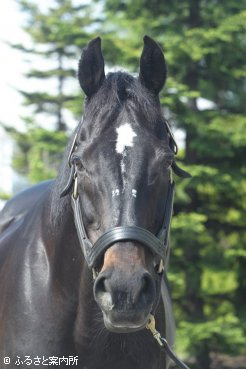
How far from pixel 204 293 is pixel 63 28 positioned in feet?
14.8

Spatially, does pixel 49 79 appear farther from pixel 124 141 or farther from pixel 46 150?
pixel 124 141

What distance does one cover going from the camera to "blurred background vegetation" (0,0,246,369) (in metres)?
9.13

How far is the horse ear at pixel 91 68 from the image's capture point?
279 centimetres

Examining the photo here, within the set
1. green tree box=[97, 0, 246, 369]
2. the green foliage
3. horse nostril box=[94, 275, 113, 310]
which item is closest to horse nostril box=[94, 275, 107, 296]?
horse nostril box=[94, 275, 113, 310]

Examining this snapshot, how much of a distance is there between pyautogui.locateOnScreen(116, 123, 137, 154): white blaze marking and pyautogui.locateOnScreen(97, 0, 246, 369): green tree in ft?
20.9

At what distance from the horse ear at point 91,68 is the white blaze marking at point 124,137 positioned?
0.31 metres

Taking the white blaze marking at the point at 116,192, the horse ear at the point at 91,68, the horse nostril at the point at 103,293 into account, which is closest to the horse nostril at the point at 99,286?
the horse nostril at the point at 103,293

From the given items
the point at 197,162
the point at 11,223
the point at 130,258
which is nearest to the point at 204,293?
the point at 197,162

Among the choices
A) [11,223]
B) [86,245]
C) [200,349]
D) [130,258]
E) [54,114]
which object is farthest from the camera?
[54,114]

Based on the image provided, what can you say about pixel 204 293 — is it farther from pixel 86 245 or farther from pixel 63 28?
pixel 86 245

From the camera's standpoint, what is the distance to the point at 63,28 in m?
9.52

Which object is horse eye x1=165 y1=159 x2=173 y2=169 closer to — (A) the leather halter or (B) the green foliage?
(A) the leather halter

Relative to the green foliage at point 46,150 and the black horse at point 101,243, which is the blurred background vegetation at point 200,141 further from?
the black horse at point 101,243

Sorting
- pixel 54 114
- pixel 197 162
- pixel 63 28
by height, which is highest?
pixel 54 114
